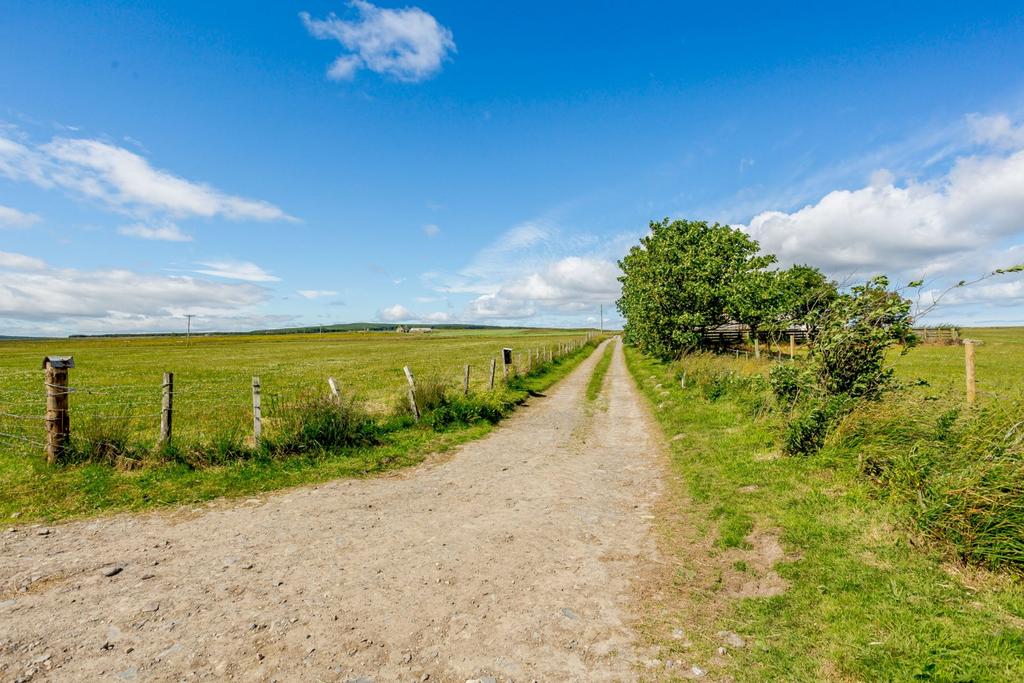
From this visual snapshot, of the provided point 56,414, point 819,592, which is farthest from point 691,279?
point 56,414

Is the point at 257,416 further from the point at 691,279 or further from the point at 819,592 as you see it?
the point at 691,279

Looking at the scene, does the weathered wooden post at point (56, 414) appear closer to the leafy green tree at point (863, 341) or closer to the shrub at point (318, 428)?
the shrub at point (318, 428)

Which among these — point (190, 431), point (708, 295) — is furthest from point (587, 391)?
point (190, 431)

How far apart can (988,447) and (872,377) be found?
11.2 ft

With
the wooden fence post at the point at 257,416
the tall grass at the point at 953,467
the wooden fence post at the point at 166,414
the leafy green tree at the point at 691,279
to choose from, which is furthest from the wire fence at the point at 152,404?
the tall grass at the point at 953,467

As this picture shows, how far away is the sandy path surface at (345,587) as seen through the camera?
3936mm

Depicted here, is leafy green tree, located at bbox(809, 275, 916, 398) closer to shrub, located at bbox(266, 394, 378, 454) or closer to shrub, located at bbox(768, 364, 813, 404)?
shrub, located at bbox(768, 364, 813, 404)

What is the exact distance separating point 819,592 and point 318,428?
372 inches

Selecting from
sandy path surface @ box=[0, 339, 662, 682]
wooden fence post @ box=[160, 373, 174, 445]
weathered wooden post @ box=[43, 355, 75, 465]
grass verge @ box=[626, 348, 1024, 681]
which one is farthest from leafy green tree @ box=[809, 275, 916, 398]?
weathered wooden post @ box=[43, 355, 75, 465]

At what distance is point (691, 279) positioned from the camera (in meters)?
26.9

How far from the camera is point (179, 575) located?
5.38m

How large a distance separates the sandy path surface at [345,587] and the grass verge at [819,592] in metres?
0.58

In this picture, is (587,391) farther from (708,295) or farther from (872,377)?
(872,377)

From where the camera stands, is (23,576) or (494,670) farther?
(23,576)
